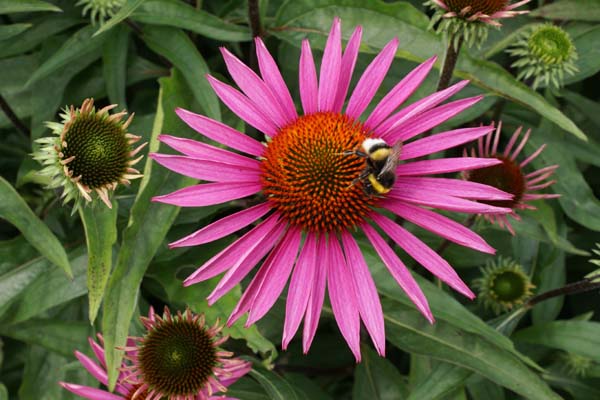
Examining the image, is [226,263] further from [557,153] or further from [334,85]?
[557,153]

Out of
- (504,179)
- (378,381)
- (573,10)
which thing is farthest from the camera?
(573,10)

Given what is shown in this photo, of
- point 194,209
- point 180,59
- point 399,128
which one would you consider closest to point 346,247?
point 399,128

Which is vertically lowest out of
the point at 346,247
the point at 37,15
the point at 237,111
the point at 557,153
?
the point at 346,247

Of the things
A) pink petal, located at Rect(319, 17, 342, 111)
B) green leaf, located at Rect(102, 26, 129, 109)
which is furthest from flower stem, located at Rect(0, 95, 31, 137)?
pink petal, located at Rect(319, 17, 342, 111)

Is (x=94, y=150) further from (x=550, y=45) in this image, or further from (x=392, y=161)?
(x=550, y=45)

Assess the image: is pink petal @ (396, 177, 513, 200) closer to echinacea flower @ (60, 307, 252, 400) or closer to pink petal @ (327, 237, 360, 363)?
pink petal @ (327, 237, 360, 363)

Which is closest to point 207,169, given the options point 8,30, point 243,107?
point 243,107
